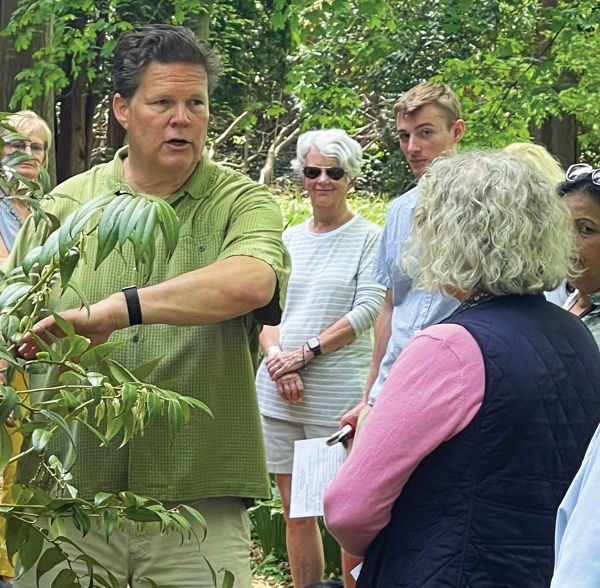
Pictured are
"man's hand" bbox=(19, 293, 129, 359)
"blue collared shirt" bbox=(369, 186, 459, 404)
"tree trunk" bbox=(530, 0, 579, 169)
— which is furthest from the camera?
"tree trunk" bbox=(530, 0, 579, 169)

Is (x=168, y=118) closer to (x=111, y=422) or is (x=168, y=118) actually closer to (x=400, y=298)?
(x=111, y=422)

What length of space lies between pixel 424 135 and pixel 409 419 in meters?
2.95

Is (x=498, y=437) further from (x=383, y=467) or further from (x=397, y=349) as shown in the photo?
(x=397, y=349)

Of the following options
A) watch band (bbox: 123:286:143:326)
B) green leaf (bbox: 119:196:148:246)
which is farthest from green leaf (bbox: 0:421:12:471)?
watch band (bbox: 123:286:143:326)

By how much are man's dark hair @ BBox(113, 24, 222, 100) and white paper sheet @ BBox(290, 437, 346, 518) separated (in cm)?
192

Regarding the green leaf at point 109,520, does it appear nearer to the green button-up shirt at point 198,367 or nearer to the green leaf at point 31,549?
the green leaf at point 31,549

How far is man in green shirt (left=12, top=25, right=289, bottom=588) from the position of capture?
11.2 feet

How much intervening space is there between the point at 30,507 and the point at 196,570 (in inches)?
31.8

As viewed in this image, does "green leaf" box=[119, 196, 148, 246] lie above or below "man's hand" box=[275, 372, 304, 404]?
above

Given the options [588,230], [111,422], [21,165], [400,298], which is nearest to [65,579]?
[111,422]

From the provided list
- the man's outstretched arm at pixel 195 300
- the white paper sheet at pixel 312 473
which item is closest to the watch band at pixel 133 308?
the man's outstretched arm at pixel 195 300

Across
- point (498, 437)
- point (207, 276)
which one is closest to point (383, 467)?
point (498, 437)

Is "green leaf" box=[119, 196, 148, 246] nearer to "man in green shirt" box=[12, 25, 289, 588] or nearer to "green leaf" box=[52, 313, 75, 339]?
"green leaf" box=[52, 313, 75, 339]

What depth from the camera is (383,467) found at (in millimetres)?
2734
